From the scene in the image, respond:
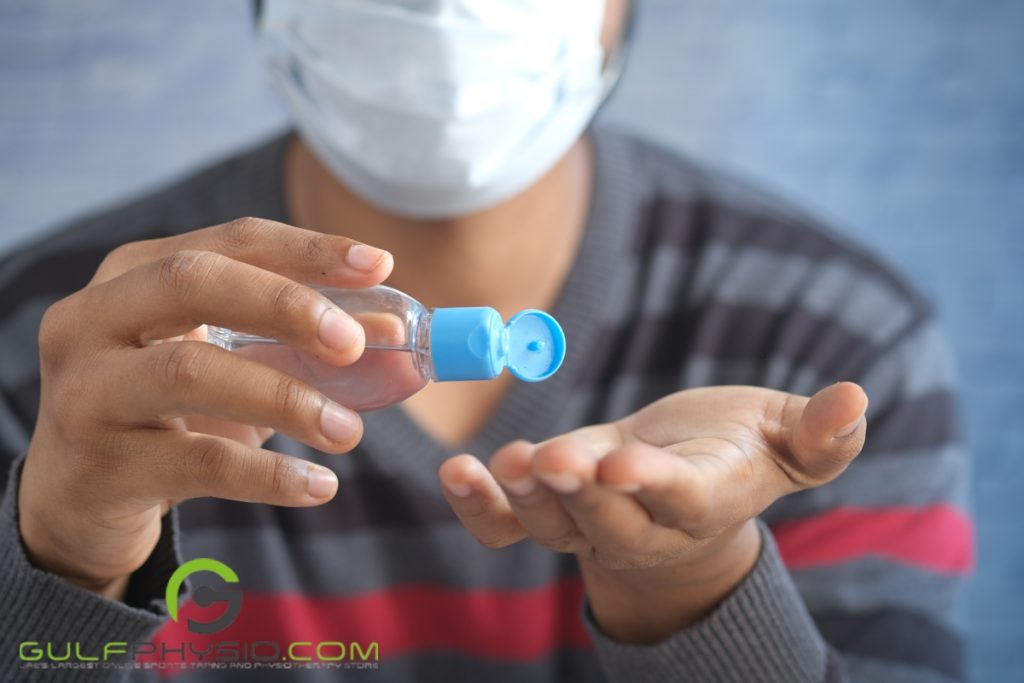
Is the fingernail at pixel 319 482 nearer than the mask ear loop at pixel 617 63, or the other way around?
the fingernail at pixel 319 482

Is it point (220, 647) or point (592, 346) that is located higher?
point (592, 346)

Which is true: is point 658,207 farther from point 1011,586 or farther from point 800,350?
point 1011,586

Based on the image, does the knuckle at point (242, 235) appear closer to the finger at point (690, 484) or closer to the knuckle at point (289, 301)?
the knuckle at point (289, 301)

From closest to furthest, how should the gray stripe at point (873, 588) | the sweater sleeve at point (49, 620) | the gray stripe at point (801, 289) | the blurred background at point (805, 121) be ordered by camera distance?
the sweater sleeve at point (49, 620)
the gray stripe at point (873, 588)
the gray stripe at point (801, 289)
the blurred background at point (805, 121)

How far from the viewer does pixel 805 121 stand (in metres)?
1.29

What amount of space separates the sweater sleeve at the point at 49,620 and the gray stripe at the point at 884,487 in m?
0.51

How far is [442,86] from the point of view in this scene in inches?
25.9

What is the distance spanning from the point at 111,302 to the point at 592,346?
1.65ft

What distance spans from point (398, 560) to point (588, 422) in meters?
0.20

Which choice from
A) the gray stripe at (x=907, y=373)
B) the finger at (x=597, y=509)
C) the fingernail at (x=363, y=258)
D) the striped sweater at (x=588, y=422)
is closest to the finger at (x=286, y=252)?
the fingernail at (x=363, y=258)

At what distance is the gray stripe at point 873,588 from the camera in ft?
2.51

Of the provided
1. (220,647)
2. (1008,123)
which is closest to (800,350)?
(220,647)

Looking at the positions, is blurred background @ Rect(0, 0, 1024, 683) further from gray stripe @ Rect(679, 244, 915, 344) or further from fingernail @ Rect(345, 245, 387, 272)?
fingernail @ Rect(345, 245, 387, 272)

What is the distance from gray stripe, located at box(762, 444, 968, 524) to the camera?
2.63ft
